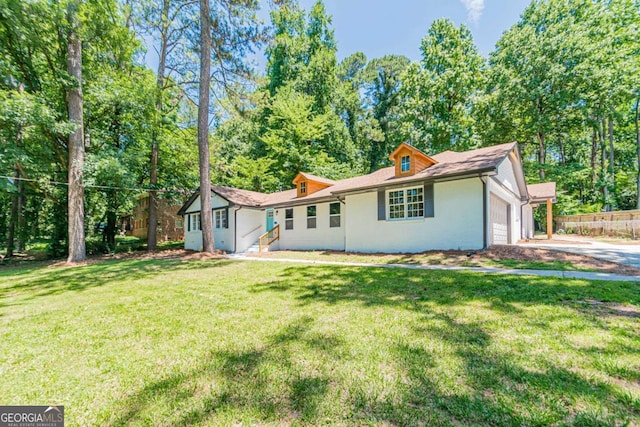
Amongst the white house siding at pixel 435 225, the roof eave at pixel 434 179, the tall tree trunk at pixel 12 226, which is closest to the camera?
the roof eave at pixel 434 179

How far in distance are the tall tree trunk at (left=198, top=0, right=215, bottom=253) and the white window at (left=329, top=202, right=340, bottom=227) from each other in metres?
6.06

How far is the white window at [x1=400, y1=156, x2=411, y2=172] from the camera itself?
1143cm

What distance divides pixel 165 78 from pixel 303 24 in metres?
18.2

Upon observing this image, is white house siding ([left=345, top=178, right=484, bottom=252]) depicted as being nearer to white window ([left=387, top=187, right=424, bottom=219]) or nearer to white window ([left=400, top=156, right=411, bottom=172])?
white window ([left=387, top=187, right=424, bottom=219])

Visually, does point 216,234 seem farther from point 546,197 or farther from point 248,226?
point 546,197

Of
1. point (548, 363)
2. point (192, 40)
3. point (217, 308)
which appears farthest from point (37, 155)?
point (548, 363)

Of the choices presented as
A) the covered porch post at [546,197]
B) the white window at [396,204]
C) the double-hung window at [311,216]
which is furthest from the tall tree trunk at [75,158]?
the covered porch post at [546,197]

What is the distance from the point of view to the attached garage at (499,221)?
34.5ft

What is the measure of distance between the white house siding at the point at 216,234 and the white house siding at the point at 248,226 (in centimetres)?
45

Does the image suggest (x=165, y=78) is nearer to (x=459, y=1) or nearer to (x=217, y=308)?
(x=217, y=308)

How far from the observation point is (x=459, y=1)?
55.2 feet

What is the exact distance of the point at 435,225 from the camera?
10.2 m

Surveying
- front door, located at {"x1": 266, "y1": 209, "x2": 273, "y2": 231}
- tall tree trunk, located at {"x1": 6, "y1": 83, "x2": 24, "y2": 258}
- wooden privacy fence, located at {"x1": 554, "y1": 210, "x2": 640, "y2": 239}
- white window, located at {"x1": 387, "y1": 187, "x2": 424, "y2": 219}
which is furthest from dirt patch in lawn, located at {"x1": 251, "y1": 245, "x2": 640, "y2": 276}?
tall tree trunk, located at {"x1": 6, "y1": 83, "x2": 24, "y2": 258}

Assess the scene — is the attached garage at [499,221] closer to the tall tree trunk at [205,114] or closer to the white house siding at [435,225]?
the white house siding at [435,225]
